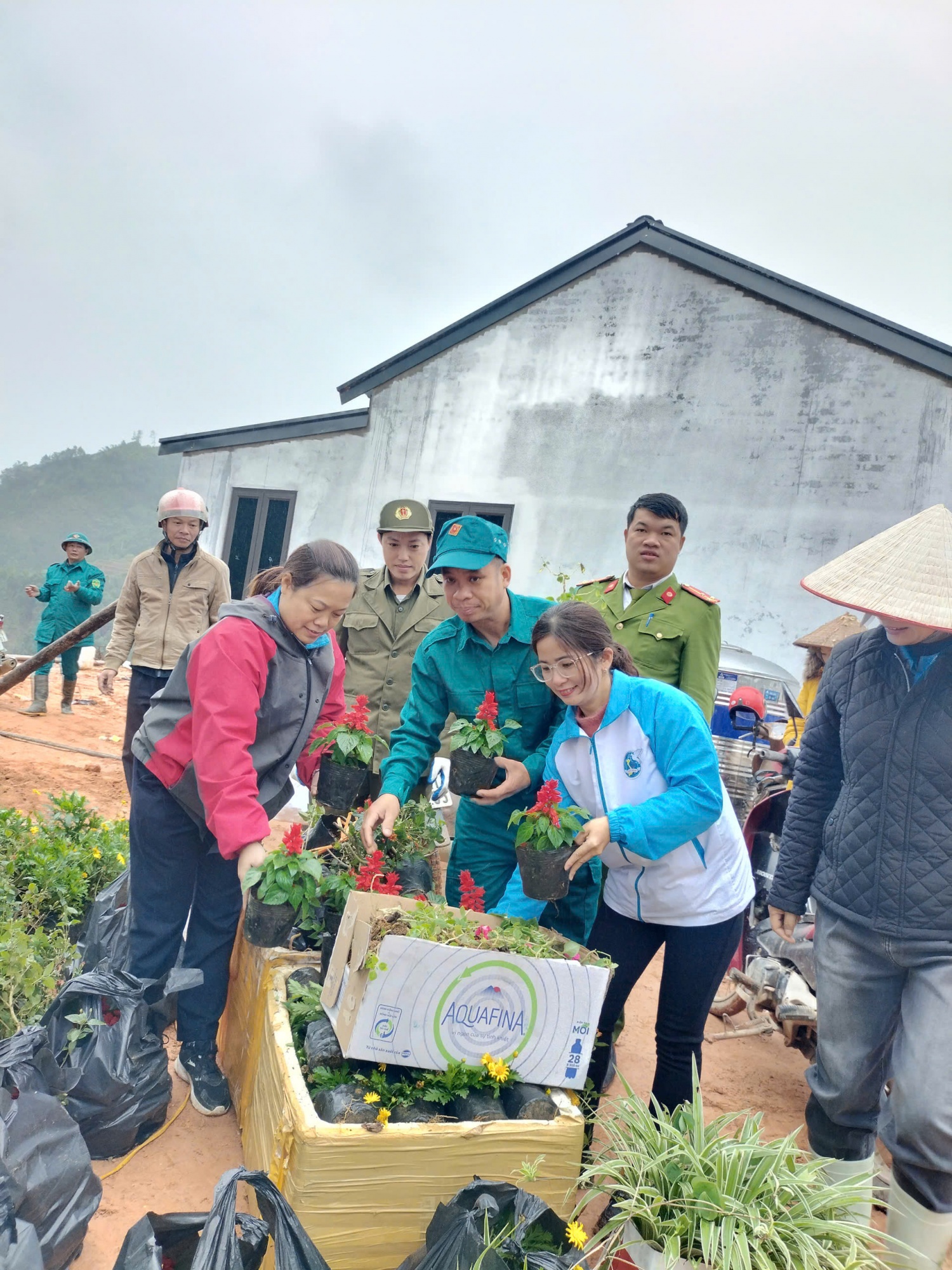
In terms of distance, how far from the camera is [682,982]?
2.43 meters

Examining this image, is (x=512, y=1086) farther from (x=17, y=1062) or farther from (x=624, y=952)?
(x=17, y=1062)

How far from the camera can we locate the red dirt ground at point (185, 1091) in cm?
233

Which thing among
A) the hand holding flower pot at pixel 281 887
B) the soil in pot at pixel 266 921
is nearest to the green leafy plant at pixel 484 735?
the hand holding flower pot at pixel 281 887

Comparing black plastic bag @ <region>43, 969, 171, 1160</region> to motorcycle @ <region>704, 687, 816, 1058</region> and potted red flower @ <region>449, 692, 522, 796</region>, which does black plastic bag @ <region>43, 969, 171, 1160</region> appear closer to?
potted red flower @ <region>449, 692, 522, 796</region>

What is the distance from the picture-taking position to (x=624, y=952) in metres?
2.53

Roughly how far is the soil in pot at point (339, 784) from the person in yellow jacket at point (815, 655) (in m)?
2.72

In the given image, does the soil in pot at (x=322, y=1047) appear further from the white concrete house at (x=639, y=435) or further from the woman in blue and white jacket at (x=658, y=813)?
the white concrete house at (x=639, y=435)

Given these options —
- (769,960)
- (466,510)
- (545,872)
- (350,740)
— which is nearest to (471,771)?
(350,740)

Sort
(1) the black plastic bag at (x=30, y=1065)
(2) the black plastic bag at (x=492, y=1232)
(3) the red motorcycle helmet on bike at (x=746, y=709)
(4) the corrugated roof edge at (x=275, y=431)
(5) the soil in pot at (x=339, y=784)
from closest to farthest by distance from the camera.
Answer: (2) the black plastic bag at (x=492, y=1232), (1) the black plastic bag at (x=30, y=1065), (5) the soil in pot at (x=339, y=784), (3) the red motorcycle helmet on bike at (x=746, y=709), (4) the corrugated roof edge at (x=275, y=431)

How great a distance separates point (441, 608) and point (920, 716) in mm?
2311

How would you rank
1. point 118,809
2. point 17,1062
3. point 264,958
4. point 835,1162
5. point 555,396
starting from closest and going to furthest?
point 17,1062, point 835,1162, point 264,958, point 118,809, point 555,396

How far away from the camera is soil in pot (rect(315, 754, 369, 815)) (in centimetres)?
294

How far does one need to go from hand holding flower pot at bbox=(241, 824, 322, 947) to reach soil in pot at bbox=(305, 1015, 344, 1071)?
10.6 inches

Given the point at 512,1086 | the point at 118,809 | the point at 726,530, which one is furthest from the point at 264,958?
the point at 726,530
